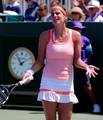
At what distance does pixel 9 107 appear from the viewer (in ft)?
33.7

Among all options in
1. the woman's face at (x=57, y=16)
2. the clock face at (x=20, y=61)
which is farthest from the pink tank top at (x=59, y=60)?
the clock face at (x=20, y=61)

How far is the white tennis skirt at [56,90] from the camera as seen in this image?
559 cm

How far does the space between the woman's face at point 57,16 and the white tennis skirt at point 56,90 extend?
0.61 m

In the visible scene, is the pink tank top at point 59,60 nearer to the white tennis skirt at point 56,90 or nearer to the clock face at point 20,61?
the white tennis skirt at point 56,90

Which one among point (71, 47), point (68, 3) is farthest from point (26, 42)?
point (71, 47)

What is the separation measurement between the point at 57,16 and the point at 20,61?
4485 millimetres

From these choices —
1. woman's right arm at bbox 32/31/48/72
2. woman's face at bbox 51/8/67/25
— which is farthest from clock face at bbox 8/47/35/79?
woman's face at bbox 51/8/67/25

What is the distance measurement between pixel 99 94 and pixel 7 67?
1862mm

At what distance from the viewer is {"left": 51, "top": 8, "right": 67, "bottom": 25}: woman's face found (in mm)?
5672

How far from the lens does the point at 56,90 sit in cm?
563

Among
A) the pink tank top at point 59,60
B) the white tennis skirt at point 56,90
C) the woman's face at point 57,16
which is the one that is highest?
the woman's face at point 57,16

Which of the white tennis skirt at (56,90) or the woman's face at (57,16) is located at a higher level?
the woman's face at (57,16)

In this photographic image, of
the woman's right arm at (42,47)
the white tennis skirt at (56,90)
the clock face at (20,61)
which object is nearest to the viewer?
the white tennis skirt at (56,90)

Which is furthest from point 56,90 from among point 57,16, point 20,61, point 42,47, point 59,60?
point 20,61
